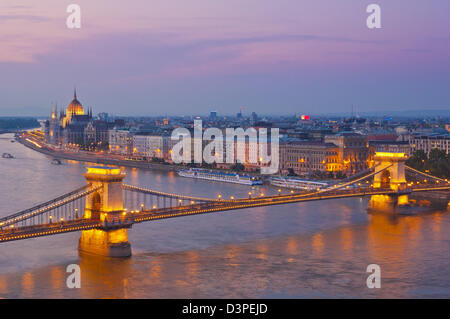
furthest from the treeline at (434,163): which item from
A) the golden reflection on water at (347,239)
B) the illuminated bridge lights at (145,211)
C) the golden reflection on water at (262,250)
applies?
the golden reflection on water at (262,250)

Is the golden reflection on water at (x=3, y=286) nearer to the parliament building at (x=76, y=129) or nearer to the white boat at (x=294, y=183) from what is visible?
the white boat at (x=294, y=183)

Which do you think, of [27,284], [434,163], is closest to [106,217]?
[27,284]

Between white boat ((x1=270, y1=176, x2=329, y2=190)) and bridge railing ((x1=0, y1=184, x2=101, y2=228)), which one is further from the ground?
bridge railing ((x1=0, y1=184, x2=101, y2=228))

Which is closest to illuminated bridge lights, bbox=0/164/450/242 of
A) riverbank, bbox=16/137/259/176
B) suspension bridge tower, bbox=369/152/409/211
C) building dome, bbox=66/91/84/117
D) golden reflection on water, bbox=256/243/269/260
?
suspension bridge tower, bbox=369/152/409/211

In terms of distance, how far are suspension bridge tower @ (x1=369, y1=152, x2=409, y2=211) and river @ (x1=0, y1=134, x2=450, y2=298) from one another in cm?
104

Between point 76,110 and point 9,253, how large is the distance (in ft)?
213

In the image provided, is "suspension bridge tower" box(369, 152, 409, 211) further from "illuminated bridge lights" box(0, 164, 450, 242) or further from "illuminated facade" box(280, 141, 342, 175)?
"illuminated facade" box(280, 141, 342, 175)

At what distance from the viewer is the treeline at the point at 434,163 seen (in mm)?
32403

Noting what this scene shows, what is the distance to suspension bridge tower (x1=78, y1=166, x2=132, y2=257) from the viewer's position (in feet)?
54.5

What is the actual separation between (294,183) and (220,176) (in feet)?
15.4

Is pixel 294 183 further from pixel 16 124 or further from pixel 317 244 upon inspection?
pixel 16 124

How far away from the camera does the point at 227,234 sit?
1944 centimetres

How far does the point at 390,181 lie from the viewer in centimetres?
2656
